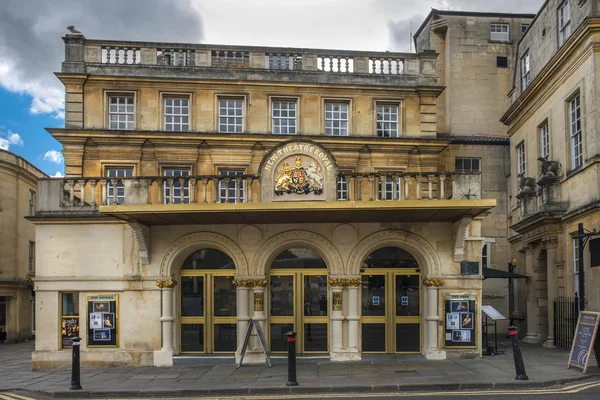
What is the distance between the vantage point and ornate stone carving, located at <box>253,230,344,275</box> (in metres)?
15.7

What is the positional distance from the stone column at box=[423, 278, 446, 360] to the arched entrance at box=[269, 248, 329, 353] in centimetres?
270

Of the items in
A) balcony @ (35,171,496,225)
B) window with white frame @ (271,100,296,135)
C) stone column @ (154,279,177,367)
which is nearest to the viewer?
balcony @ (35,171,496,225)

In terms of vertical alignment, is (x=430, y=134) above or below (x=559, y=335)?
above

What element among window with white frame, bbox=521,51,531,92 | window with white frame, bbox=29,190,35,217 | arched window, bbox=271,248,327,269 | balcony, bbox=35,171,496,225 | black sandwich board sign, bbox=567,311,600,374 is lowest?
black sandwich board sign, bbox=567,311,600,374

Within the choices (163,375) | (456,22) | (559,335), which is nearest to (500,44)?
(456,22)

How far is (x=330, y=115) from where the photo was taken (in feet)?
75.4

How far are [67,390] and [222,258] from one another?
5.32 meters

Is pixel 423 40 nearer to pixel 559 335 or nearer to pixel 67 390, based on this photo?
pixel 559 335

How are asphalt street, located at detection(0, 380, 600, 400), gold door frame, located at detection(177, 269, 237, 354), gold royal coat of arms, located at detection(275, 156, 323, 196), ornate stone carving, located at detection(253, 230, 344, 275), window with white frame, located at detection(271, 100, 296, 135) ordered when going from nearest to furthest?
asphalt street, located at detection(0, 380, 600, 400)
gold royal coat of arms, located at detection(275, 156, 323, 196)
ornate stone carving, located at detection(253, 230, 344, 275)
gold door frame, located at detection(177, 269, 237, 354)
window with white frame, located at detection(271, 100, 296, 135)

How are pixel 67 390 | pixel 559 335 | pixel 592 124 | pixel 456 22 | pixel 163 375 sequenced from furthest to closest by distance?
pixel 456 22 < pixel 559 335 < pixel 592 124 < pixel 163 375 < pixel 67 390

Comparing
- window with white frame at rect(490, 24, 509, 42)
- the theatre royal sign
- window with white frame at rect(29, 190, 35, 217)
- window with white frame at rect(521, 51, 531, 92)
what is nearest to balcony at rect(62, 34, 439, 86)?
window with white frame at rect(521, 51, 531, 92)

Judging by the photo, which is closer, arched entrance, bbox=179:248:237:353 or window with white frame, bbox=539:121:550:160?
arched entrance, bbox=179:248:237:353

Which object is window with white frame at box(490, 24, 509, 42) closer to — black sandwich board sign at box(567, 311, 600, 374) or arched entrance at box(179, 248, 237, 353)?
black sandwich board sign at box(567, 311, 600, 374)

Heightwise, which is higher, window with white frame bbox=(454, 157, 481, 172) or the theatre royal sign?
window with white frame bbox=(454, 157, 481, 172)
